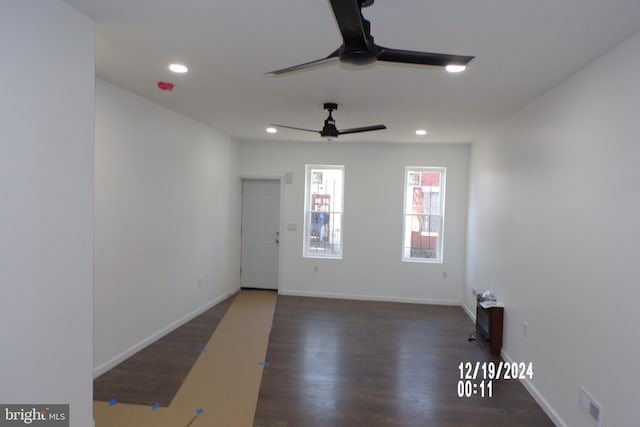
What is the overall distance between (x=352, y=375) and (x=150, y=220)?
2.68m

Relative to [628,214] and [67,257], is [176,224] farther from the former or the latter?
[628,214]

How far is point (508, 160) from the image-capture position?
13.6 ft

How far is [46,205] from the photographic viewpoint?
1842 millimetres

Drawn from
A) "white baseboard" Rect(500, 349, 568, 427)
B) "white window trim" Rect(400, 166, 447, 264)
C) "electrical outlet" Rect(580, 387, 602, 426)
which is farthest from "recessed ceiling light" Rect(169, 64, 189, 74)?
"white window trim" Rect(400, 166, 447, 264)

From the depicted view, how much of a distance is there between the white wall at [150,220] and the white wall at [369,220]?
3.78 feet

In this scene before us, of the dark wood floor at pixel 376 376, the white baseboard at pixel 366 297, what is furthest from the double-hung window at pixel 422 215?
the dark wood floor at pixel 376 376

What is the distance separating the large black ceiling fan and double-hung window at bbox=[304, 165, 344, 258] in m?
4.83

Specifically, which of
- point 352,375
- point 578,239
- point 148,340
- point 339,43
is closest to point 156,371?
point 148,340

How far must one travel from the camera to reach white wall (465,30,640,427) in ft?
6.97

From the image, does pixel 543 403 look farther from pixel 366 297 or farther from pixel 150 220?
pixel 150 220

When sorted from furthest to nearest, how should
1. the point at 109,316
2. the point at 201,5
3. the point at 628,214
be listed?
the point at 109,316
the point at 628,214
the point at 201,5

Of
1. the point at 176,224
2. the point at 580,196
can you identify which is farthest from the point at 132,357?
the point at 580,196

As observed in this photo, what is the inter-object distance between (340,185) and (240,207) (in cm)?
184

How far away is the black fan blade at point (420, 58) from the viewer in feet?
4.97
